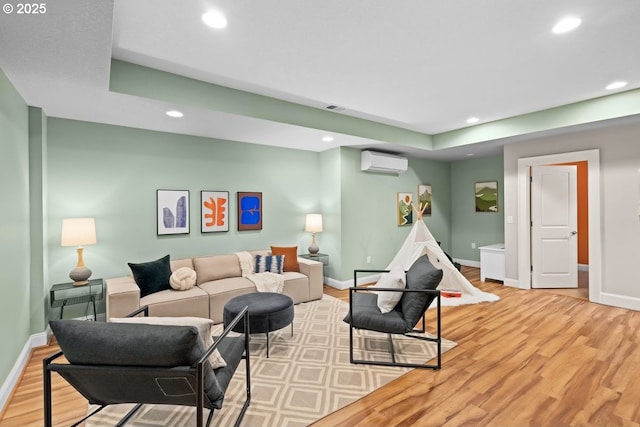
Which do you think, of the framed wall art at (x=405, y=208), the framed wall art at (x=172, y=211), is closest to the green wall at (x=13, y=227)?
the framed wall art at (x=172, y=211)

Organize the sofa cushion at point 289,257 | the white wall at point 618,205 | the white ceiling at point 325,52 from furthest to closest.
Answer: the sofa cushion at point 289,257 < the white wall at point 618,205 < the white ceiling at point 325,52

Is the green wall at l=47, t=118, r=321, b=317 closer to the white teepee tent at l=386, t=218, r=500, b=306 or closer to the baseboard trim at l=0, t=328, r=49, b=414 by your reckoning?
the baseboard trim at l=0, t=328, r=49, b=414

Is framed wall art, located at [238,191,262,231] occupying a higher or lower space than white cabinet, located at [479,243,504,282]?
higher

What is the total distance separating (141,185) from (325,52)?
289 centimetres

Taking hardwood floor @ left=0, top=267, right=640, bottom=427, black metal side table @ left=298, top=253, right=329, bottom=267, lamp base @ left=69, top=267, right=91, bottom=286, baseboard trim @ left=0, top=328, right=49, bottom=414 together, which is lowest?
hardwood floor @ left=0, top=267, right=640, bottom=427

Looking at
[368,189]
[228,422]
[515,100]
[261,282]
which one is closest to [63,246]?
[261,282]

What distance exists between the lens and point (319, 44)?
7.85ft

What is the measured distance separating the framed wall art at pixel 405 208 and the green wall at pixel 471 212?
64.1 inches

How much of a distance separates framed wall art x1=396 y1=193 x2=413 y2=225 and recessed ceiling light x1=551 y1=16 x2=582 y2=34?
12.7ft

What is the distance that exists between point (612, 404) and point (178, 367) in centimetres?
286

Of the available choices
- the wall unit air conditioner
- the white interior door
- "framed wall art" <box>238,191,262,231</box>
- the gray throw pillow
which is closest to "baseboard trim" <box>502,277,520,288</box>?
the white interior door

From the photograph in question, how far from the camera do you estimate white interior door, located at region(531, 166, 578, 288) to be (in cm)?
488

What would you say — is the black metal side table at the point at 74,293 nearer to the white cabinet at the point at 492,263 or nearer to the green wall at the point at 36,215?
the green wall at the point at 36,215

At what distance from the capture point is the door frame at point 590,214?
4129 millimetres
